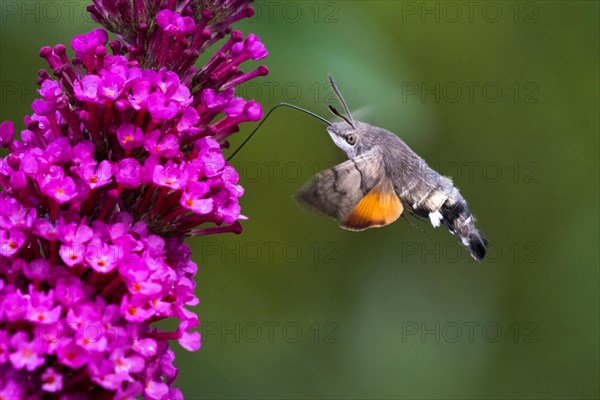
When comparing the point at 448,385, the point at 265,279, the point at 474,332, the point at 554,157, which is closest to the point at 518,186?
the point at 554,157

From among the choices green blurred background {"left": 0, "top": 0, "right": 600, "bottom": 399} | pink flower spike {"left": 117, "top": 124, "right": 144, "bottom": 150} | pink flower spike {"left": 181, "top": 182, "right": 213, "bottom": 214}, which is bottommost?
green blurred background {"left": 0, "top": 0, "right": 600, "bottom": 399}

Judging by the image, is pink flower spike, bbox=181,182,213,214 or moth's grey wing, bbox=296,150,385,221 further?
moth's grey wing, bbox=296,150,385,221

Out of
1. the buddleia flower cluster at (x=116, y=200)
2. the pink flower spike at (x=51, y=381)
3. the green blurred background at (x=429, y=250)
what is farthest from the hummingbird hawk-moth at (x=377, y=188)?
the green blurred background at (x=429, y=250)

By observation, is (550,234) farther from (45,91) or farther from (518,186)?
(45,91)

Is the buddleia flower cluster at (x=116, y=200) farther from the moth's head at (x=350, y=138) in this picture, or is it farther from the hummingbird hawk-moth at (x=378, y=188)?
the moth's head at (x=350, y=138)

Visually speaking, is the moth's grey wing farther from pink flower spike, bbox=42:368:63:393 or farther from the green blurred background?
the green blurred background

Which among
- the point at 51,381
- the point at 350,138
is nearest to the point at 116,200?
the point at 51,381

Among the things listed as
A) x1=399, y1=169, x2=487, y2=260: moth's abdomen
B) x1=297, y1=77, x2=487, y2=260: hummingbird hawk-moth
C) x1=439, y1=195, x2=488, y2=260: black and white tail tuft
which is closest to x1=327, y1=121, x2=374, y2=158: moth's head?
x1=297, y1=77, x2=487, y2=260: hummingbird hawk-moth
